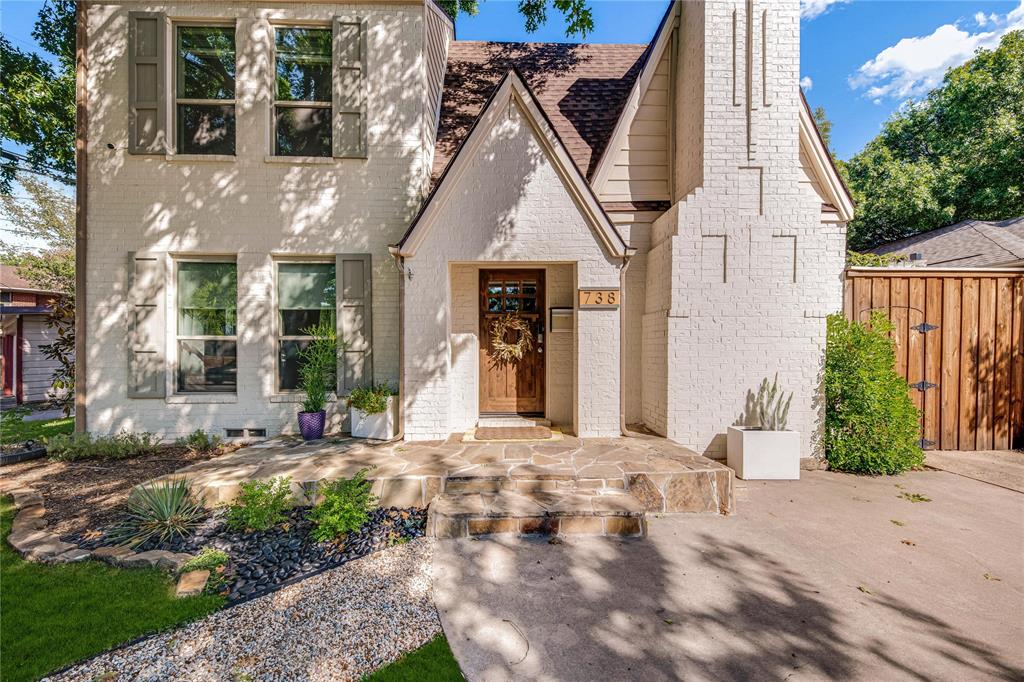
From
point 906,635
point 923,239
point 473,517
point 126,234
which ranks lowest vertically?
point 906,635

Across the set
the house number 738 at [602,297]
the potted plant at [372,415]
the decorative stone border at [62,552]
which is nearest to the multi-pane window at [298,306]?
the potted plant at [372,415]

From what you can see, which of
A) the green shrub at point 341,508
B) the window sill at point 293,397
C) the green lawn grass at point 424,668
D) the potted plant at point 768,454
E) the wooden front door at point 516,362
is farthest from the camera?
the wooden front door at point 516,362

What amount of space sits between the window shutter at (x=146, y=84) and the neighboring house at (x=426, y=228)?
3cm

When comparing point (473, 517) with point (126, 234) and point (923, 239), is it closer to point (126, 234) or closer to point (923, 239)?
point (126, 234)

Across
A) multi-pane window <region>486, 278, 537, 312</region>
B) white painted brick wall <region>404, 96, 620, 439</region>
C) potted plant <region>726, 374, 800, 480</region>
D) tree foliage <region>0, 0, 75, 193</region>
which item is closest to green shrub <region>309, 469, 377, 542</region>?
white painted brick wall <region>404, 96, 620, 439</region>

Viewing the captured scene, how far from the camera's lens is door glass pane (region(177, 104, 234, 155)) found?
6.23 meters

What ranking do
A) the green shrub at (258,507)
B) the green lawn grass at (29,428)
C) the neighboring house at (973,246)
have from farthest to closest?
1. the neighboring house at (973,246)
2. the green lawn grass at (29,428)
3. the green shrub at (258,507)

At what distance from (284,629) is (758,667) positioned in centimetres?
290

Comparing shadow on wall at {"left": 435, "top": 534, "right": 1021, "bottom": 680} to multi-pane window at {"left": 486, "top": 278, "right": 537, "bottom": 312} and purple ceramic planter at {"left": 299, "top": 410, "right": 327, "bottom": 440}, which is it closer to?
purple ceramic planter at {"left": 299, "top": 410, "right": 327, "bottom": 440}

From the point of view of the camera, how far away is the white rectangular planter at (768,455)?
5.15 m

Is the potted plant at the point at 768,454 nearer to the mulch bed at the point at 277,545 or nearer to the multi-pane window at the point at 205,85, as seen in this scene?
the mulch bed at the point at 277,545

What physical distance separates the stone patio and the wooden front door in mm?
1311

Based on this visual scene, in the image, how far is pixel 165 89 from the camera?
19.8 feet

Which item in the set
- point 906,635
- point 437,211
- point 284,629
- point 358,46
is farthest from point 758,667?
point 358,46
